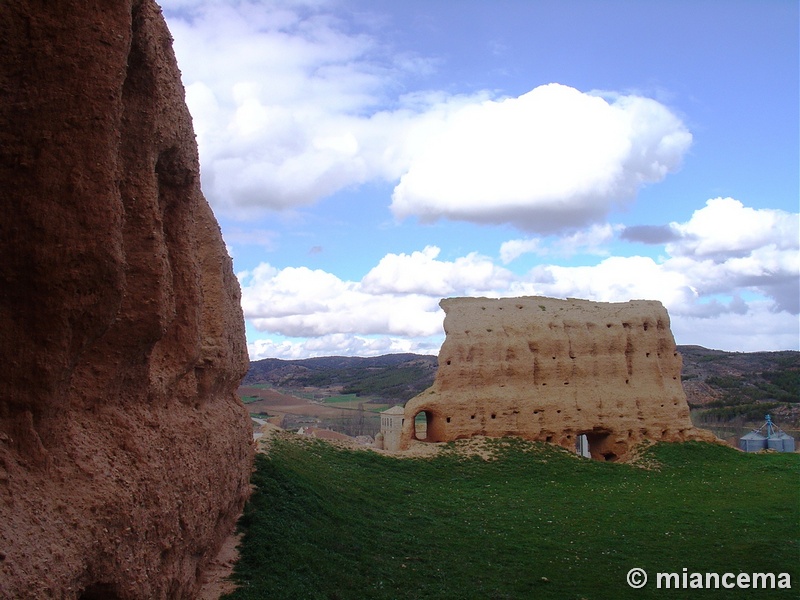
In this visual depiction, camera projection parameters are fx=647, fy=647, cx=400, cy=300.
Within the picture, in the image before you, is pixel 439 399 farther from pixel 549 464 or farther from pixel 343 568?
pixel 343 568

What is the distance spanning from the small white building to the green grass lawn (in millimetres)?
7132

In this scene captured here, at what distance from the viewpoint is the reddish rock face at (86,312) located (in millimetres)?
5328

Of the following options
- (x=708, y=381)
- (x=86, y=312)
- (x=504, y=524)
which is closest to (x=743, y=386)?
(x=708, y=381)

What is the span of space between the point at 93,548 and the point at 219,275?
706 cm

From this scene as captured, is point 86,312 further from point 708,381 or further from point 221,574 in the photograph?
point 708,381

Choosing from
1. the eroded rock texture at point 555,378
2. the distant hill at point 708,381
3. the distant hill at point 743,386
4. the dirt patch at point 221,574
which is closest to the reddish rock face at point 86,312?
the dirt patch at point 221,574

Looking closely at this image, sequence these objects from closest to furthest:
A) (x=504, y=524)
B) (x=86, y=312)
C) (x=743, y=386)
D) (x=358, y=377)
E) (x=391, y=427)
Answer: (x=86, y=312) → (x=504, y=524) → (x=391, y=427) → (x=743, y=386) → (x=358, y=377)

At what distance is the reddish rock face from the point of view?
5328mm

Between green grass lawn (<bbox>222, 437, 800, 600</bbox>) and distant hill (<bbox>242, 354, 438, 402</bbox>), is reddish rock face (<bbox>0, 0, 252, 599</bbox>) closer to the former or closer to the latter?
green grass lawn (<bbox>222, 437, 800, 600</bbox>)

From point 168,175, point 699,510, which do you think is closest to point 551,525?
point 699,510

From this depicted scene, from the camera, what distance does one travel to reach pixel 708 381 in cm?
7725

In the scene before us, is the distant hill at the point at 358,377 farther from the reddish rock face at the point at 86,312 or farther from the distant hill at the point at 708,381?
the reddish rock face at the point at 86,312

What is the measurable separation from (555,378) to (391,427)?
9.27m

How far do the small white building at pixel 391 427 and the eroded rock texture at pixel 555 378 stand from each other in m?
4.72
